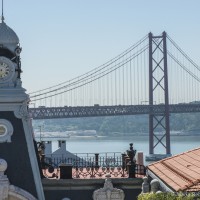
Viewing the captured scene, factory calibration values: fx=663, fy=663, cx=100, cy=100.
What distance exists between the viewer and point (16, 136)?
21047mm

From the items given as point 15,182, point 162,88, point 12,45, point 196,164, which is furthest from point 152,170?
point 162,88

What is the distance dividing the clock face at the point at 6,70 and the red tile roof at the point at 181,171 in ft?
17.8

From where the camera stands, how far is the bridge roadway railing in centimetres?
7788

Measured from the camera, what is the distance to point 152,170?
1894cm

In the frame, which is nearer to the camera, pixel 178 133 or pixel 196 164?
pixel 196 164

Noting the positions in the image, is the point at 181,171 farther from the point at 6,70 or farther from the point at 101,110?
the point at 101,110

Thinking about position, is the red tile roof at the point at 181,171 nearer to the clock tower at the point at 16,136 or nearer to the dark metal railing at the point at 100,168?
the dark metal railing at the point at 100,168

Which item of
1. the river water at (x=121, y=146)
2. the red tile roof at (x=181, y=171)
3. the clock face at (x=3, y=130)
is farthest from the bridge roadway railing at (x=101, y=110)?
the red tile roof at (x=181, y=171)

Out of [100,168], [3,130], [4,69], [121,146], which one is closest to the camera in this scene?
[3,130]

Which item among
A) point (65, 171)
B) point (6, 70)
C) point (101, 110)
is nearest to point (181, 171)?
point (65, 171)

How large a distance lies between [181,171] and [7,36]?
8399 millimetres

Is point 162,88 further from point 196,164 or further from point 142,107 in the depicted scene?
point 196,164

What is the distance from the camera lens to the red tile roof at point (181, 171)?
13.4 metres

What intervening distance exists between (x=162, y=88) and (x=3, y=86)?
73.4 meters
